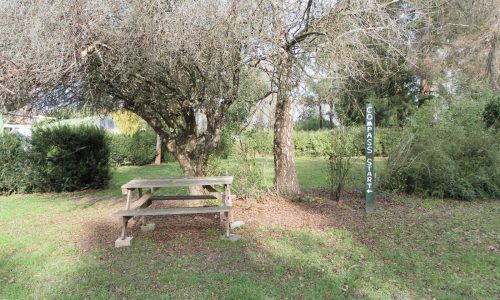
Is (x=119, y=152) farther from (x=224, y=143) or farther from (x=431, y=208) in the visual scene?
(x=431, y=208)

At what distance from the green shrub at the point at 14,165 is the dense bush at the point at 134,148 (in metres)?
6.53

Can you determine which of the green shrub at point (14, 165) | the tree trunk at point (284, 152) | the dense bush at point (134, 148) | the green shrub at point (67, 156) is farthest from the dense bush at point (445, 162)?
the dense bush at point (134, 148)

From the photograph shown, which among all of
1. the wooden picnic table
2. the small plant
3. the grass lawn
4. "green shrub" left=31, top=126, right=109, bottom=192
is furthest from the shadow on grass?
"green shrub" left=31, top=126, right=109, bottom=192

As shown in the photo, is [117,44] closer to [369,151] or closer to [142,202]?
[142,202]

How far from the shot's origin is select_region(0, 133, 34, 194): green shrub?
890 cm

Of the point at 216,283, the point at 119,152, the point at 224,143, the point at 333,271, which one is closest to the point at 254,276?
the point at 216,283

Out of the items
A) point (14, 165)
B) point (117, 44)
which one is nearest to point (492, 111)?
point (117, 44)

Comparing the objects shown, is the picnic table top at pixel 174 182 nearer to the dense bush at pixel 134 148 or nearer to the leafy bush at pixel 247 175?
the leafy bush at pixel 247 175

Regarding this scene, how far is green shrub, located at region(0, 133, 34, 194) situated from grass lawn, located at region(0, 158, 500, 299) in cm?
295

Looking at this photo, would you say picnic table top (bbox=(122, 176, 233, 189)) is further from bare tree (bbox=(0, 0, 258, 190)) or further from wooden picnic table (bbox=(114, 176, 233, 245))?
bare tree (bbox=(0, 0, 258, 190))

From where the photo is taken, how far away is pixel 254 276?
3.52 metres

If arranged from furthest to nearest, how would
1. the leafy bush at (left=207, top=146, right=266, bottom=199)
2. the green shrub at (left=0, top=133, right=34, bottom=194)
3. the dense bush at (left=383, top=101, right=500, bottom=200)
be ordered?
the green shrub at (left=0, top=133, right=34, bottom=194), the dense bush at (left=383, top=101, right=500, bottom=200), the leafy bush at (left=207, top=146, right=266, bottom=199)

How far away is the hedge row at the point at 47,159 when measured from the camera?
29.3 feet

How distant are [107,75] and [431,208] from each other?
597 cm
